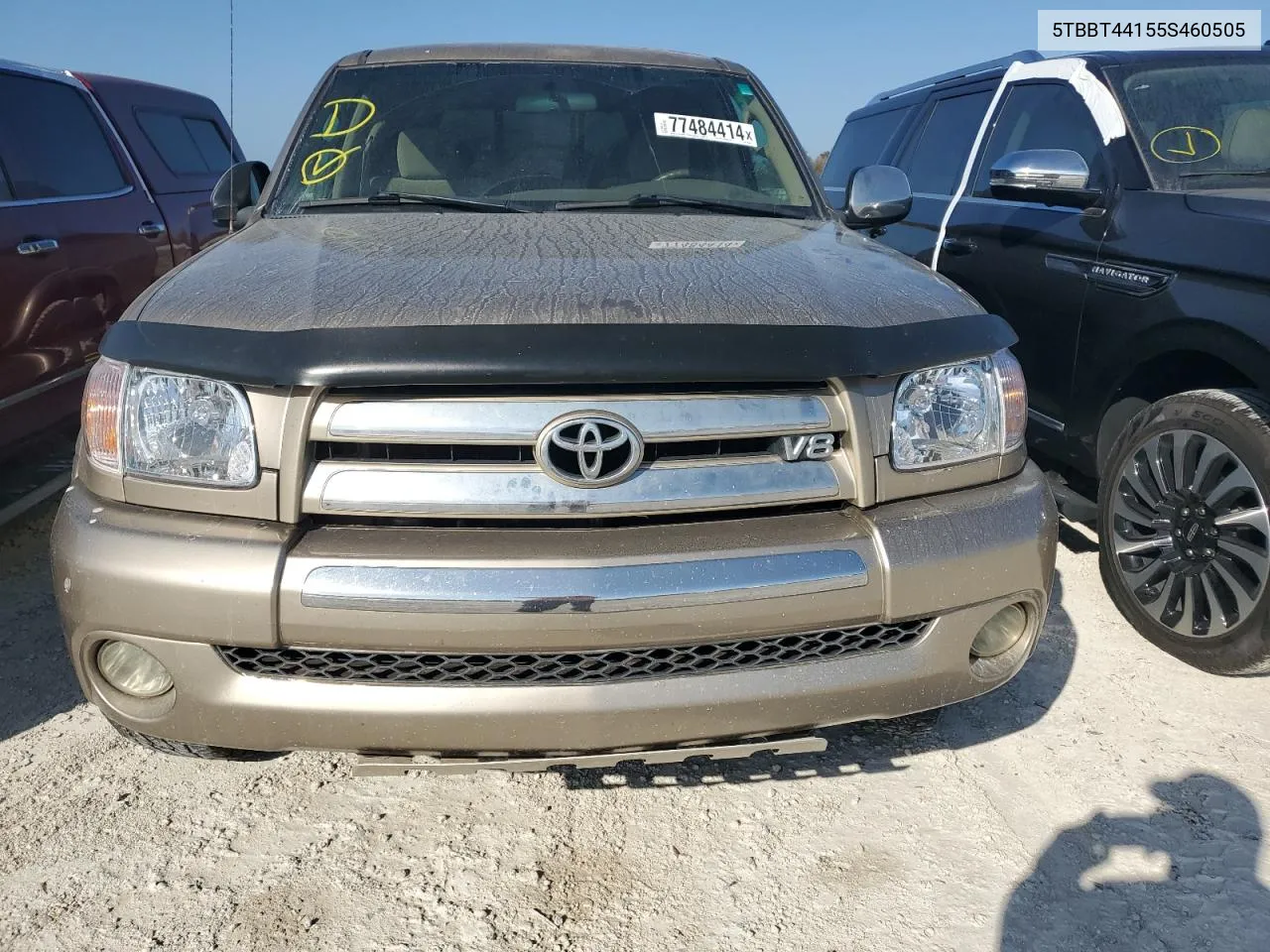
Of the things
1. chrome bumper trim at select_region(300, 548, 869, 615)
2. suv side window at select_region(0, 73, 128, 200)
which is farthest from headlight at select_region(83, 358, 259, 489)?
suv side window at select_region(0, 73, 128, 200)

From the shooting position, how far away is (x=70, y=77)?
4.98 m

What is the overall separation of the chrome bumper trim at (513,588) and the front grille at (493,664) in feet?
0.33

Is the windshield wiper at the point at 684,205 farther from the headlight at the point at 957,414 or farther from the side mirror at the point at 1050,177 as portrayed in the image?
the headlight at the point at 957,414

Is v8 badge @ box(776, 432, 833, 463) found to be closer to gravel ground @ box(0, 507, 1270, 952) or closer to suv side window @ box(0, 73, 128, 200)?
gravel ground @ box(0, 507, 1270, 952)

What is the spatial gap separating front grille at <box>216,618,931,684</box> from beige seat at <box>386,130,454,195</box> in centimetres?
162

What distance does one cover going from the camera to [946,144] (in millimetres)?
4832

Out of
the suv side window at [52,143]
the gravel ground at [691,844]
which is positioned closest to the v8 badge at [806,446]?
the gravel ground at [691,844]

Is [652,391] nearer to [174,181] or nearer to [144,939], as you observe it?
[144,939]

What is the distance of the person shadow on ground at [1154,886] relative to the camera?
1894mm

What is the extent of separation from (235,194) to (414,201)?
0.80 metres

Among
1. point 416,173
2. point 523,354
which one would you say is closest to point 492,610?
point 523,354

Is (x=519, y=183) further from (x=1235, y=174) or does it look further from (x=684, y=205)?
(x=1235, y=174)

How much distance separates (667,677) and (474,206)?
1.62 metres

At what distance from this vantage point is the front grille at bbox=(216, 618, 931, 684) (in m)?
1.76
